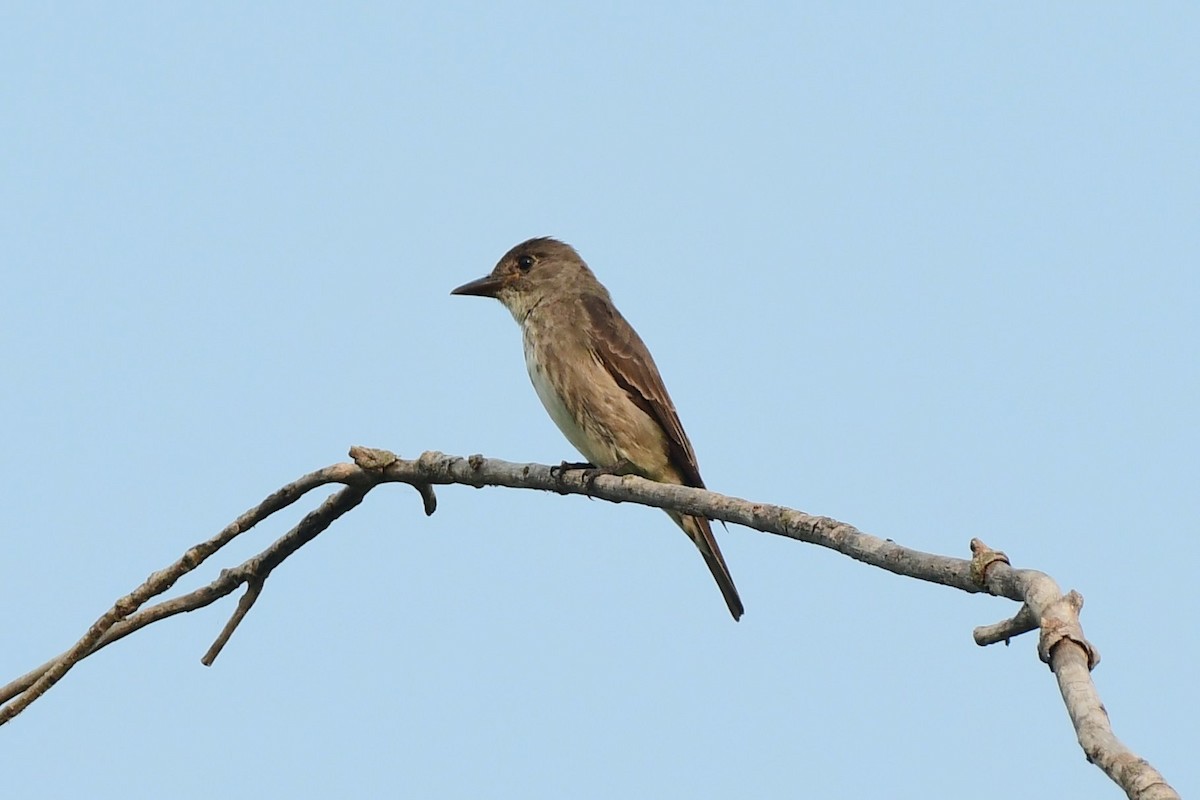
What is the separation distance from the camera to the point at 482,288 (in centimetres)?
919

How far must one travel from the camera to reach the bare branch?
3182 mm

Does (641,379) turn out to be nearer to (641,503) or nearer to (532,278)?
(532,278)

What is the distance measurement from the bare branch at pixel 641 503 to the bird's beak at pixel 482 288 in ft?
7.81

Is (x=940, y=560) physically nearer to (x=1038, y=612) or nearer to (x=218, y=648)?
(x=1038, y=612)

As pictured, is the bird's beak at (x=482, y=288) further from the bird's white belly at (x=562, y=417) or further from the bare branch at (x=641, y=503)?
the bare branch at (x=641, y=503)

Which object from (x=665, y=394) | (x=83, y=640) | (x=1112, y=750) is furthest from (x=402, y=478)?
(x=1112, y=750)

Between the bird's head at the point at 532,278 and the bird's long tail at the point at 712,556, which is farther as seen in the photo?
the bird's head at the point at 532,278

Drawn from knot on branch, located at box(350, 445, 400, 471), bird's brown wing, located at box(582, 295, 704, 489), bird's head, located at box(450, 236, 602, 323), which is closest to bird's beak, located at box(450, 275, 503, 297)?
bird's head, located at box(450, 236, 602, 323)

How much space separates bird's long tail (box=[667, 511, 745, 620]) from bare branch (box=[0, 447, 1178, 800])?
4.58ft

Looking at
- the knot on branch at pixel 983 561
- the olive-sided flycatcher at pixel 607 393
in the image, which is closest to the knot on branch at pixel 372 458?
the olive-sided flycatcher at pixel 607 393

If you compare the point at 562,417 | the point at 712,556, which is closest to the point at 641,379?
the point at 562,417

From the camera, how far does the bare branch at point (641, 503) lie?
3182 mm

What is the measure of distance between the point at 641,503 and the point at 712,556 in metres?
2.48

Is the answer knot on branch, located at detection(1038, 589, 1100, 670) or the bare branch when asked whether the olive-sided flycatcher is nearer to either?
the bare branch
